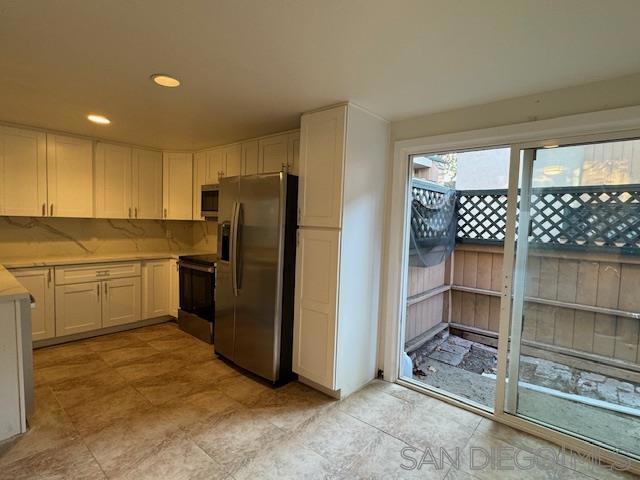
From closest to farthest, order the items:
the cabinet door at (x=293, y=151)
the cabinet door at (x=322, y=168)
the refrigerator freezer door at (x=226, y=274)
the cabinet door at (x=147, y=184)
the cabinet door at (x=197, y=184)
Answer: the cabinet door at (x=322, y=168) → the refrigerator freezer door at (x=226, y=274) → the cabinet door at (x=293, y=151) → the cabinet door at (x=147, y=184) → the cabinet door at (x=197, y=184)

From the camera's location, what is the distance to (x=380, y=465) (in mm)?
1821

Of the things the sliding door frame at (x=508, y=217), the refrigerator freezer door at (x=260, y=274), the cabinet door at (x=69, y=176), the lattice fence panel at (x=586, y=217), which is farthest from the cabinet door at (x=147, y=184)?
the lattice fence panel at (x=586, y=217)

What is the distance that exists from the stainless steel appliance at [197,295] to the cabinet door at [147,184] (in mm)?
789

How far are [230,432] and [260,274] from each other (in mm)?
1106

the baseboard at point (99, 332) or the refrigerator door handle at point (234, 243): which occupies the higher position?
the refrigerator door handle at point (234, 243)

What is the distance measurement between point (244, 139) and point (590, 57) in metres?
2.88

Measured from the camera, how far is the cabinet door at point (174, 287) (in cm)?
405

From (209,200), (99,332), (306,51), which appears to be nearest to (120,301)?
(99,332)

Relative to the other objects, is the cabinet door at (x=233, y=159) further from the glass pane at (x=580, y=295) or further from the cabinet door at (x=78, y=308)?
the glass pane at (x=580, y=295)

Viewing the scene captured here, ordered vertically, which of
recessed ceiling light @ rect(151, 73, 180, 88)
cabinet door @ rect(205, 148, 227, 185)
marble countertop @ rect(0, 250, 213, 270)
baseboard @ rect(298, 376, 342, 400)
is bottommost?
baseboard @ rect(298, 376, 342, 400)

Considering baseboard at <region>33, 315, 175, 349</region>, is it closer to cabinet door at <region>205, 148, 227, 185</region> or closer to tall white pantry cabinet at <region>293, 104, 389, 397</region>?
cabinet door at <region>205, 148, 227, 185</region>

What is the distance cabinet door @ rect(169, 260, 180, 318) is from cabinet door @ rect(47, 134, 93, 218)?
1047 mm

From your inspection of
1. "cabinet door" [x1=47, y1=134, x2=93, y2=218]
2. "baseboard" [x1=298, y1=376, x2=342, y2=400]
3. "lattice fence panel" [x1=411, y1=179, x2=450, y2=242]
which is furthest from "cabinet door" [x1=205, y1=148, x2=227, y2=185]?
"baseboard" [x1=298, y1=376, x2=342, y2=400]

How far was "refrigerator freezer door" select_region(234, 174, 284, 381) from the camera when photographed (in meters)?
2.56
